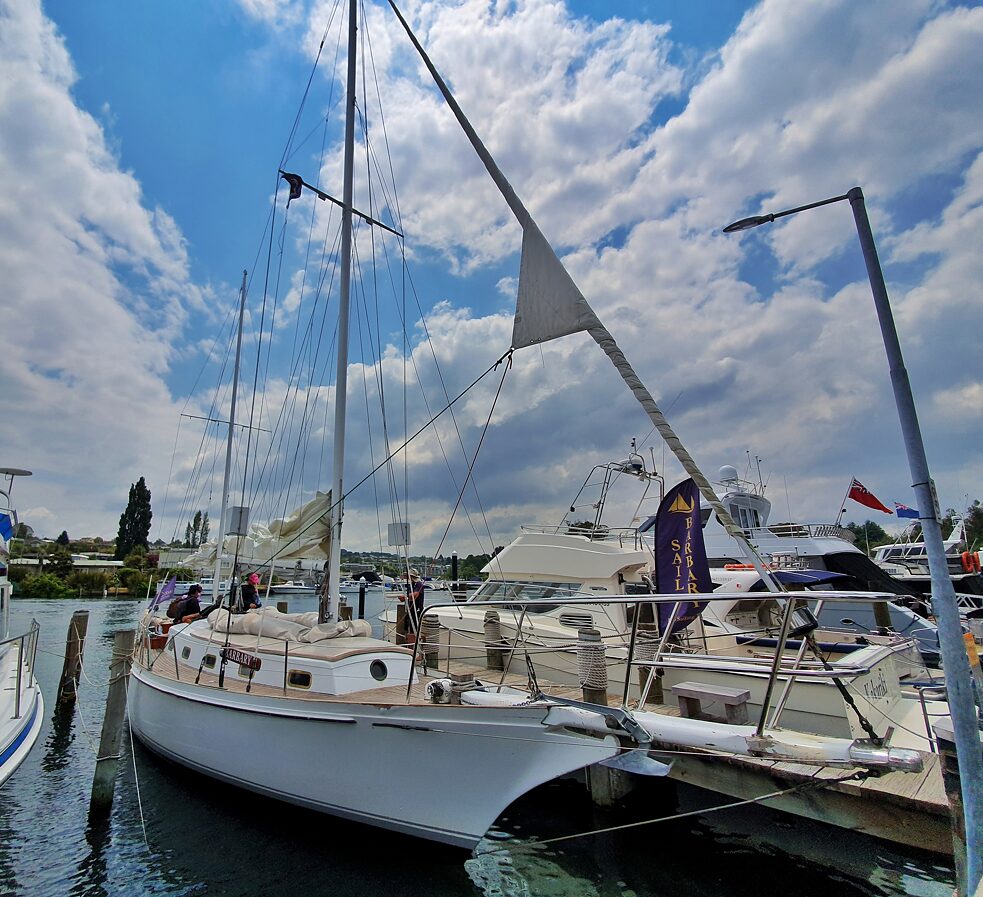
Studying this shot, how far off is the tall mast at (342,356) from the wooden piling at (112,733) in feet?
10.5

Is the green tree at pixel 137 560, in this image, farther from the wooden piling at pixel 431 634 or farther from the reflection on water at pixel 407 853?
the reflection on water at pixel 407 853

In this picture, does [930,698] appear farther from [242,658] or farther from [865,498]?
[865,498]

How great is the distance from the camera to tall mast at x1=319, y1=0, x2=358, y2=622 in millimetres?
9555

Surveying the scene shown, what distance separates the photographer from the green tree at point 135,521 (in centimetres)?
7973

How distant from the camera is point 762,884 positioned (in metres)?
6.54

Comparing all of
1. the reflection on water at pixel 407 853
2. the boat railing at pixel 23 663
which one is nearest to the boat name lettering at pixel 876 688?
the reflection on water at pixel 407 853

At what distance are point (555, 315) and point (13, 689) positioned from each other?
10732 mm

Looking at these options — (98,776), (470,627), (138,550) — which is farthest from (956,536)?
(138,550)

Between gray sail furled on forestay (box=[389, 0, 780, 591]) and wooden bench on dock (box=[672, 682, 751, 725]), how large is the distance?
131 centimetres

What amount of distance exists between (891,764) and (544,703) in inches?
108

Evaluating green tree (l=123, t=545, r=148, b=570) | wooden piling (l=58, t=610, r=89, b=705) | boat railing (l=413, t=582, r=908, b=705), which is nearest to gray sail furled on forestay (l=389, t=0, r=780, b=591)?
boat railing (l=413, t=582, r=908, b=705)

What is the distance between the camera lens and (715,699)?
6277mm

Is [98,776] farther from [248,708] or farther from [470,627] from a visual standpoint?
[470,627]

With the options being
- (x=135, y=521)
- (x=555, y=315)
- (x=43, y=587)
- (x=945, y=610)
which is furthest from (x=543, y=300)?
(x=135, y=521)
